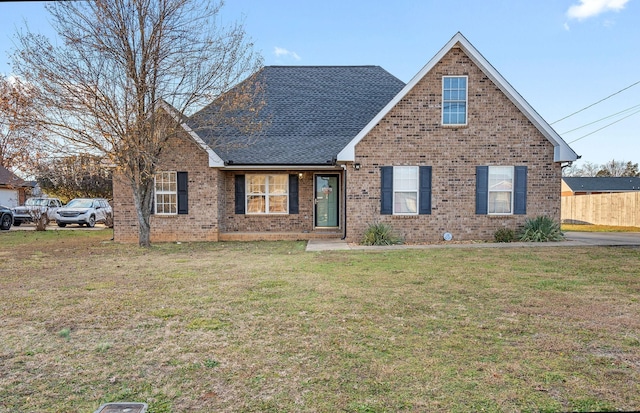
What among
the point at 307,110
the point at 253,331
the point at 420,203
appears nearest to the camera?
the point at 253,331

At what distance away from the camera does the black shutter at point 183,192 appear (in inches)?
531

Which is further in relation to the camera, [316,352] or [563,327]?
[563,327]

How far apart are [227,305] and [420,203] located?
848 cm

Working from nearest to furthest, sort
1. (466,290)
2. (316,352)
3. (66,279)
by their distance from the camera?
(316,352), (466,290), (66,279)

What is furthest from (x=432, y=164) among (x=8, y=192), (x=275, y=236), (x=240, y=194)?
(x=8, y=192)

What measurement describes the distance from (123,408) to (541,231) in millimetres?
12471

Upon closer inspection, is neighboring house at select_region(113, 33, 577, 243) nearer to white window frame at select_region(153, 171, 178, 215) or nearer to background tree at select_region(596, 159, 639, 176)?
white window frame at select_region(153, 171, 178, 215)

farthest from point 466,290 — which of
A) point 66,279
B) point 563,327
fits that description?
point 66,279

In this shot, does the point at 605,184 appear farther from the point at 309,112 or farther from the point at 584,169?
the point at 309,112

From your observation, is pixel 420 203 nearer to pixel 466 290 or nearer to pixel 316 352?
pixel 466 290

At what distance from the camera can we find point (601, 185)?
42.9 meters

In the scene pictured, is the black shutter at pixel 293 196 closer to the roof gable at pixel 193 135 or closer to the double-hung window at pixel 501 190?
the roof gable at pixel 193 135

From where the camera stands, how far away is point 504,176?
12.5 metres

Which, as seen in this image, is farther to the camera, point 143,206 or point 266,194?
point 266,194
